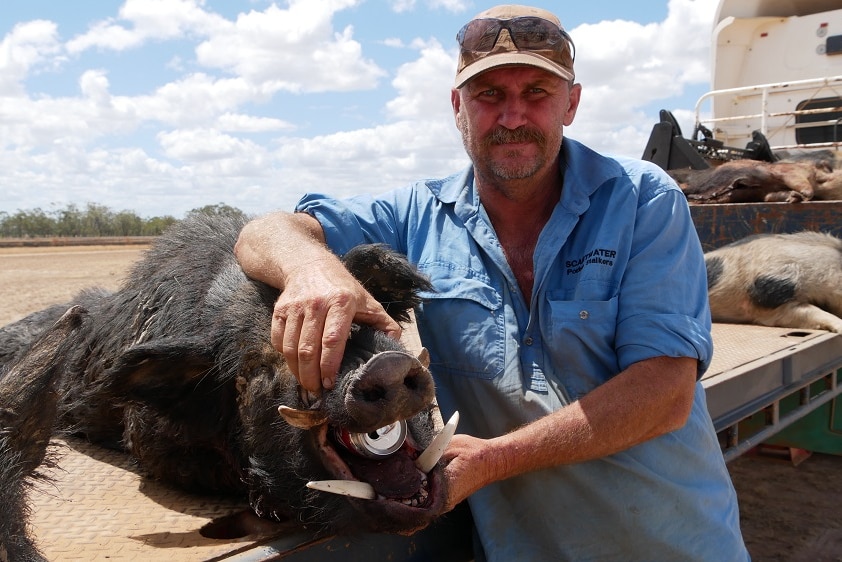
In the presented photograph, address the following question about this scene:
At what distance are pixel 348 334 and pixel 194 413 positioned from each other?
0.82m

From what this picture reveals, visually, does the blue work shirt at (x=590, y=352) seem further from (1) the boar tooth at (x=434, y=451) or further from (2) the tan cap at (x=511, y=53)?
(1) the boar tooth at (x=434, y=451)

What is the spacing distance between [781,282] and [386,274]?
3811 mm

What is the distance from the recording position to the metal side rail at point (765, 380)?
10.8ft

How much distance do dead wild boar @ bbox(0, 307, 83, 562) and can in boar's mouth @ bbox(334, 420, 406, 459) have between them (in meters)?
0.71

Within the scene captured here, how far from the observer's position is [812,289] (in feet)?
17.3

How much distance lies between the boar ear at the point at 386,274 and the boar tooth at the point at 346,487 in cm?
75

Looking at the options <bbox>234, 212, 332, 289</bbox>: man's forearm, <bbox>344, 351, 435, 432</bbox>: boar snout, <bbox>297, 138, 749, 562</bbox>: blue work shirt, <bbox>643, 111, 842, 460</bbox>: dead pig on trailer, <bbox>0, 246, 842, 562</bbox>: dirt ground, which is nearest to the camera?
<bbox>344, 351, 435, 432</bbox>: boar snout

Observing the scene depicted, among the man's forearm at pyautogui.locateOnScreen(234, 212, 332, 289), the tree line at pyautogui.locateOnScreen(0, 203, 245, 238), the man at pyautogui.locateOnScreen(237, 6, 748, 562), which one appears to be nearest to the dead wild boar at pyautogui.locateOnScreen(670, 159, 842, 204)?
the man at pyautogui.locateOnScreen(237, 6, 748, 562)

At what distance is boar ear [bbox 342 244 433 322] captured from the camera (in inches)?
93.2

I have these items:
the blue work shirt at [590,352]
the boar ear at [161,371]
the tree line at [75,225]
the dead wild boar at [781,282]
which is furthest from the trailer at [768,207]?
the tree line at [75,225]

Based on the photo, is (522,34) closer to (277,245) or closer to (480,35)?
(480,35)

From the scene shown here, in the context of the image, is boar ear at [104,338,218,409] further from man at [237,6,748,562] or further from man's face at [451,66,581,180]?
man's face at [451,66,581,180]

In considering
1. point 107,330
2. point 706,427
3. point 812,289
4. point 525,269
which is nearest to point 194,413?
point 107,330

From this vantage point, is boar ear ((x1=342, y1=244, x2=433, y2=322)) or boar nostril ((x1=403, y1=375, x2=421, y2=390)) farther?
boar ear ((x1=342, y1=244, x2=433, y2=322))
